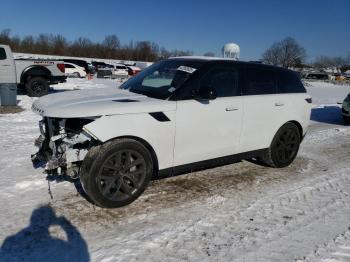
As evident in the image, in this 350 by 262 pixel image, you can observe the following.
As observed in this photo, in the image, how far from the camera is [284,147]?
5.89 m

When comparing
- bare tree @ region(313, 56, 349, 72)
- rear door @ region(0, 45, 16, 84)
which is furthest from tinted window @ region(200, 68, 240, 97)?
bare tree @ region(313, 56, 349, 72)

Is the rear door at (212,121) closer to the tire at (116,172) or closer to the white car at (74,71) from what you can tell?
the tire at (116,172)

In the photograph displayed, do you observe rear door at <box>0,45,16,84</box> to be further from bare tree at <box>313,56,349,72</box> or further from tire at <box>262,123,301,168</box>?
bare tree at <box>313,56,349,72</box>

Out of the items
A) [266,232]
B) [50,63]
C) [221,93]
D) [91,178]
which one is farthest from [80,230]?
[50,63]

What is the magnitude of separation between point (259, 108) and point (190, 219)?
2212 millimetres

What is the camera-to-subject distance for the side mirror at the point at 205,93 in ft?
14.2

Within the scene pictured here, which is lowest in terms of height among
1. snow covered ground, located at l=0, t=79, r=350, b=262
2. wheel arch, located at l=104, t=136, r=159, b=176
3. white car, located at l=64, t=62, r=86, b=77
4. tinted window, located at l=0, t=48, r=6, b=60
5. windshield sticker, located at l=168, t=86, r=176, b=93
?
snow covered ground, located at l=0, t=79, r=350, b=262

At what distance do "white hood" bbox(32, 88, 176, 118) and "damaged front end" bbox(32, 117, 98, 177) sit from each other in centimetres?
16

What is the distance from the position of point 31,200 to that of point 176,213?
179 centimetres

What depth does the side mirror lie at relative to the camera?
4.32 metres

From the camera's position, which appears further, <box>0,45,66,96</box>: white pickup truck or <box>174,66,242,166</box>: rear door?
<box>0,45,66,96</box>: white pickup truck

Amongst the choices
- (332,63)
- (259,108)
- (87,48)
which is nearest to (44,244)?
(259,108)

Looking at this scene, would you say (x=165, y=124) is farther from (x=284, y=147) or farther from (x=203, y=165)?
(x=284, y=147)

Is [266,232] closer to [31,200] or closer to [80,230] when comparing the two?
[80,230]
